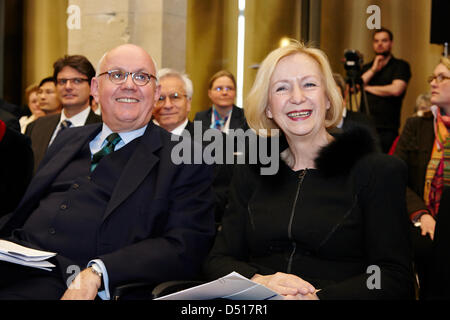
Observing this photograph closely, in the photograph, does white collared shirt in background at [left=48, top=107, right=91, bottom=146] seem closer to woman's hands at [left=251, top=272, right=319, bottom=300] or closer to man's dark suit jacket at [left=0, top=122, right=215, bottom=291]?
man's dark suit jacket at [left=0, top=122, right=215, bottom=291]

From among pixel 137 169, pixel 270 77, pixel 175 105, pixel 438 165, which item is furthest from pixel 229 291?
pixel 175 105

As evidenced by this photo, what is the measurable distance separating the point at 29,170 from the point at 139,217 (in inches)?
21.7

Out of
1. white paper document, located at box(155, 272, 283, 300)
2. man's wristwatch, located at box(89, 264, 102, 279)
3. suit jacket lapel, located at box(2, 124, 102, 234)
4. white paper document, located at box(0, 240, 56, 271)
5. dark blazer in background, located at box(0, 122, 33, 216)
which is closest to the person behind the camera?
white paper document, located at box(155, 272, 283, 300)

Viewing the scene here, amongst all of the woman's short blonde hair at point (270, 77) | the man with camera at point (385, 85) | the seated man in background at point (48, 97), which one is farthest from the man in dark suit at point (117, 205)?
the man with camera at point (385, 85)

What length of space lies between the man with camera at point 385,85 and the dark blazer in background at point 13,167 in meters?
4.27

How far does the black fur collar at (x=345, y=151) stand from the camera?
7.06 ft

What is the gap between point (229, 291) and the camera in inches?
68.2

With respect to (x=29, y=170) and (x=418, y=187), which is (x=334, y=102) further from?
(x=418, y=187)

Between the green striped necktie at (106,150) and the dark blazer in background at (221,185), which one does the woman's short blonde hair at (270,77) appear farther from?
the dark blazer in background at (221,185)

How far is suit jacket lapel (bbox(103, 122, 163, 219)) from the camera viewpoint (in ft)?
7.63

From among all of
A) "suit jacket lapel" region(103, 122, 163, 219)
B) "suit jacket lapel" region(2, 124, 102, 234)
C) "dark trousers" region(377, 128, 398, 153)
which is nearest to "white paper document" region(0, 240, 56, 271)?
"suit jacket lapel" region(103, 122, 163, 219)

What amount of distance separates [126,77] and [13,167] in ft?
2.19

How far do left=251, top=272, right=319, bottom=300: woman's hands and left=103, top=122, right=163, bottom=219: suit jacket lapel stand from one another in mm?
700

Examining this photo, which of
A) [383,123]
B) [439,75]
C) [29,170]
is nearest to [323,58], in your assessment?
[29,170]
